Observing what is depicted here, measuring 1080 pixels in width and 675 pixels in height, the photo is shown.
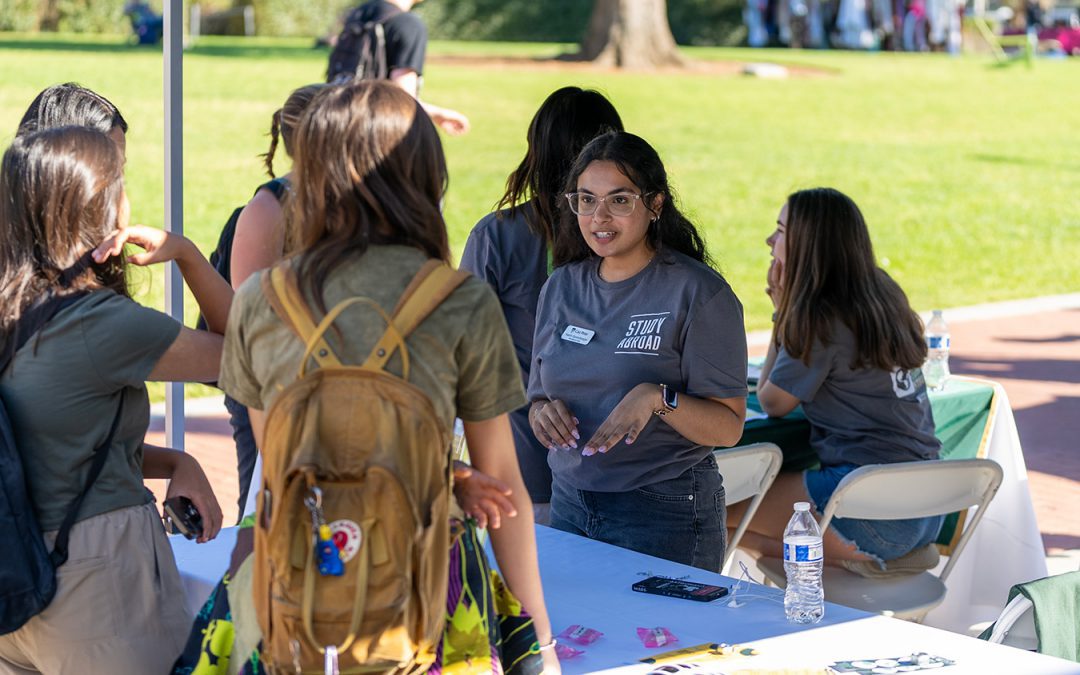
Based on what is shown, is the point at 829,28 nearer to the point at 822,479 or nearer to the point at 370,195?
the point at 822,479

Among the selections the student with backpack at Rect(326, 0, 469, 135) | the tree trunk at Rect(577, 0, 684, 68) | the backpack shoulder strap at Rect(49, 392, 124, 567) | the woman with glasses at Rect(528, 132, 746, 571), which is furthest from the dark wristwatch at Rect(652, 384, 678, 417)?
the tree trunk at Rect(577, 0, 684, 68)

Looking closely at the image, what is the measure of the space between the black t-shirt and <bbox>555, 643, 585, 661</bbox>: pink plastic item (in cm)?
497

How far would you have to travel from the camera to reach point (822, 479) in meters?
4.21

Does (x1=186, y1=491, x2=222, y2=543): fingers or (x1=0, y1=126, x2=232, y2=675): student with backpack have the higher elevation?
(x1=0, y1=126, x2=232, y2=675): student with backpack

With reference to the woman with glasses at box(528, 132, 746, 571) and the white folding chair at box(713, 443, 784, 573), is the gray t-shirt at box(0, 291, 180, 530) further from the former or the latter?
the white folding chair at box(713, 443, 784, 573)

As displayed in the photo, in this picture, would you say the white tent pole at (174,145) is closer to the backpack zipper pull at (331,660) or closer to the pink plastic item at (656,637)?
the pink plastic item at (656,637)

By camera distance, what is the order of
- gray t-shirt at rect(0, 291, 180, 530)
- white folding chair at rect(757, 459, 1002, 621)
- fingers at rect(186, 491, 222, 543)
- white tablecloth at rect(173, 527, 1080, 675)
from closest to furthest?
gray t-shirt at rect(0, 291, 180, 530), white tablecloth at rect(173, 527, 1080, 675), fingers at rect(186, 491, 222, 543), white folding chair at rect(757, 459, 1002, 621)

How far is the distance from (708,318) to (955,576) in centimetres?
215

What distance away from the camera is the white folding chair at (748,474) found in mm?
3859

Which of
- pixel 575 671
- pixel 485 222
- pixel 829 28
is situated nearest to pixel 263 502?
pixel 575 671

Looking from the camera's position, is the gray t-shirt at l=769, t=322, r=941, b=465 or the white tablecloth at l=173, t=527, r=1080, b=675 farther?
the gray t-shirt at l=769, t=322, r=941, b=465

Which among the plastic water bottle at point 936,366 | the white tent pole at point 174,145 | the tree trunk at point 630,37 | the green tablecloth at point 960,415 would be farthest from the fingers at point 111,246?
the tree trunk at point 630,37

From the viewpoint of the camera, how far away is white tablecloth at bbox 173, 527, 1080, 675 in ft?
7.68

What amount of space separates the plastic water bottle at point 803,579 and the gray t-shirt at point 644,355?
44cm
